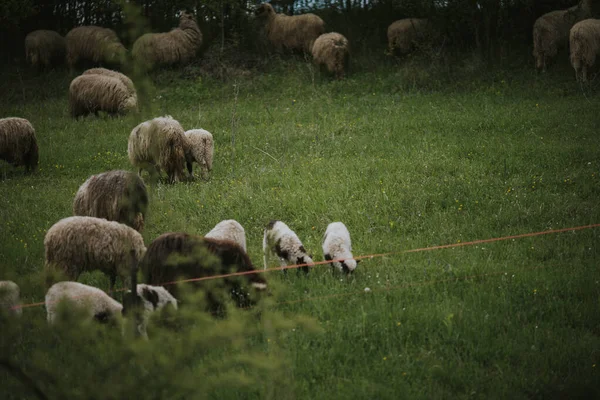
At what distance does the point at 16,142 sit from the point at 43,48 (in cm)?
1026

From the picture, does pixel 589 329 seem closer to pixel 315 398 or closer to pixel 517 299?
pixel 517 299

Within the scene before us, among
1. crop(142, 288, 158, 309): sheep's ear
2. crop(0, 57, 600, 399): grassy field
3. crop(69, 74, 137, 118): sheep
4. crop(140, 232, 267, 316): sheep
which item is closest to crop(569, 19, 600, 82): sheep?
crop(0, 57, 600, 399): grassy field

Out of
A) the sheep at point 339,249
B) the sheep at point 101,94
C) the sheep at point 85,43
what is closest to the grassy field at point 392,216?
the sheep at point 339,249

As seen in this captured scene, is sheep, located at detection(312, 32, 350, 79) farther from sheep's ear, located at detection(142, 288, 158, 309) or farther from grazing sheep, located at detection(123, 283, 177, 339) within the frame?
sheep's ear, located at detection(142, 288, 158, 309)

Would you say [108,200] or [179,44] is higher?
[179,44]

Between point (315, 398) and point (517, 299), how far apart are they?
245 cm

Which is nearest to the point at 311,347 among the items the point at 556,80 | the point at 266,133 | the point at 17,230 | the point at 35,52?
the point at 17,230

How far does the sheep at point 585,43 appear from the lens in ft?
46.5

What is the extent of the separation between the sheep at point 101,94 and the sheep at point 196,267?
10.5 metres

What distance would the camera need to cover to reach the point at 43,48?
2011 centimetres

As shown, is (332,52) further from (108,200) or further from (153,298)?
(153,298)

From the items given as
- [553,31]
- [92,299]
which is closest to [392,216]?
[92,299]

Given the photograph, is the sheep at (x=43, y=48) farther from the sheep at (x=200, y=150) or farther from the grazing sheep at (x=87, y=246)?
the grazing sheep at (x=87, y=246)

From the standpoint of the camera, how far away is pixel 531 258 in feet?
21.6
